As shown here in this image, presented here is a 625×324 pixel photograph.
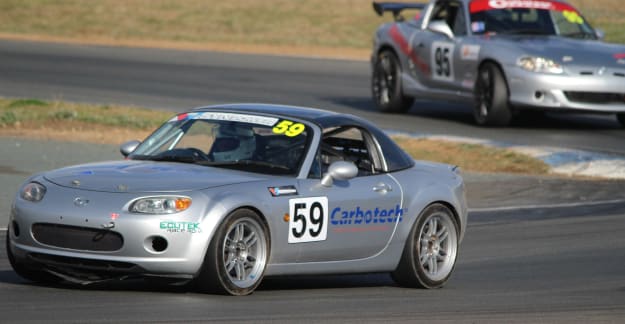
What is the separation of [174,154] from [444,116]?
13.3 metres

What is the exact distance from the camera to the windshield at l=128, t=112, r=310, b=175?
9023mm

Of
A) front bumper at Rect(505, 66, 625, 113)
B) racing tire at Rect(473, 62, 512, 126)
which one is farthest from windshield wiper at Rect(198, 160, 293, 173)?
racing tire at Rect(473, 62, 512, 126)

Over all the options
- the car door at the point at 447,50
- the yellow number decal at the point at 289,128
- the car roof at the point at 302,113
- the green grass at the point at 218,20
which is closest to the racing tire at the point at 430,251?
the car roof at the point at 302,113

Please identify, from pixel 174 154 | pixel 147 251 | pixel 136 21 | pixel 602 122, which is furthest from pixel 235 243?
pixel 136 21

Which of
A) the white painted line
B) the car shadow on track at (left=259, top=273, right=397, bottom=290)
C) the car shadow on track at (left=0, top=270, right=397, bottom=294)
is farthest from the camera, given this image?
the white painted line

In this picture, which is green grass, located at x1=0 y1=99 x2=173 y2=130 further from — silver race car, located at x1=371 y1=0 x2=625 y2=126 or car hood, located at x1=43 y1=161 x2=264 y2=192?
car hood, located at x1=43 y1=161 x2=264 y2=192

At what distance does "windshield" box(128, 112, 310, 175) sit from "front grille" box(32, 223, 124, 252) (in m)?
1.09

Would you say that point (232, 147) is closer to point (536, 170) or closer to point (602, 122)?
point (536, 170)

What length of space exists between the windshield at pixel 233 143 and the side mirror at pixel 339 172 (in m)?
0.21

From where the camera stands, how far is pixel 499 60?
62.9 ft

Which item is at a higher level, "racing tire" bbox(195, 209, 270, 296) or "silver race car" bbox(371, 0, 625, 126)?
"racing tire" bbox(195, 209, 270, 296)

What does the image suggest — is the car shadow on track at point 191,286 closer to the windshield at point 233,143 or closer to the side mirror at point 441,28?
the windshield at point 233,143

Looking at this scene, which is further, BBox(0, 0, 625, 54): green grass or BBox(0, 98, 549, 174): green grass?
BBox(0, 0, 625, 54): green grass

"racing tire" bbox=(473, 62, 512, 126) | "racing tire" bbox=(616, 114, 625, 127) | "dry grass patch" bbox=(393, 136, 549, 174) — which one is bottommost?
"racing tire" bbox=(616, 114, 625, 127)
